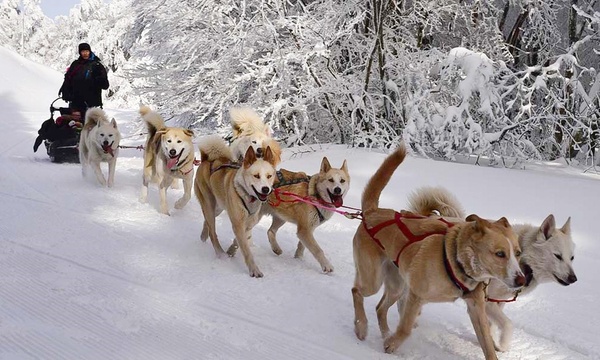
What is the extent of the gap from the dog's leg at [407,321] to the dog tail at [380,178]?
82 cm

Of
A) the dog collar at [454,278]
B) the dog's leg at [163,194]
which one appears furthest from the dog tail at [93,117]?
the dog collar at [454,278]

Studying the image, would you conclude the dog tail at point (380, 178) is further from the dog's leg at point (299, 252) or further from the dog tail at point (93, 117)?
the dog tail at point (93, 117)

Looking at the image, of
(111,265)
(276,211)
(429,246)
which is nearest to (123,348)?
(111,265)

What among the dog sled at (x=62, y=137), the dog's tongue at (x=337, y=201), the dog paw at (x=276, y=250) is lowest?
the dog sled at (x=62, y=137)

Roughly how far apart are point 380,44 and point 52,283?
7.58 m

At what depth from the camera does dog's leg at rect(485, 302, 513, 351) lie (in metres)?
3.18

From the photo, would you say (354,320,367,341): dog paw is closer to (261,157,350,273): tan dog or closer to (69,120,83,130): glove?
(261,157,350,273): tan dog

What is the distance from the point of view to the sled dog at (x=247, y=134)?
6.60 metres

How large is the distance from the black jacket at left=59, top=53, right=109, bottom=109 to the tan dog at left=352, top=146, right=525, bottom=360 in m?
7.35

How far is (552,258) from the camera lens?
336 cm

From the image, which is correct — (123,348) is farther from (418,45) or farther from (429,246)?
(418,45)

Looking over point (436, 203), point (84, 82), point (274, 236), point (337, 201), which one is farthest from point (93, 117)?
point (436, 203)

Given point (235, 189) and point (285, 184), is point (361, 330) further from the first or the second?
point (285, 184)

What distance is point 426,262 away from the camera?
284cm
